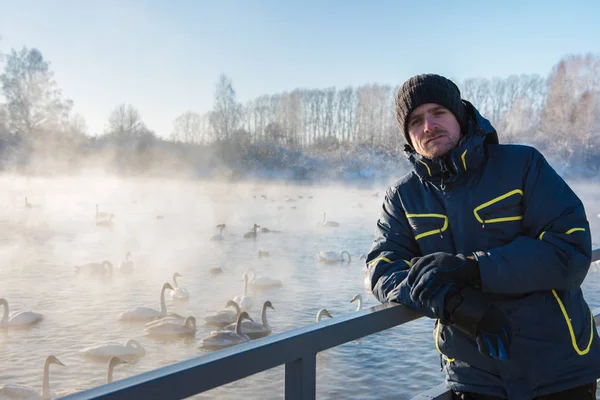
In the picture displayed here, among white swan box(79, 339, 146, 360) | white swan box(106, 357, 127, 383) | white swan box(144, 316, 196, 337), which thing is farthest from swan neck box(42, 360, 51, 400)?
white swan box(144, 316, 196, 337)

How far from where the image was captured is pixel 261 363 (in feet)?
4.00

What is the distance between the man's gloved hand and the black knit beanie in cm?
65

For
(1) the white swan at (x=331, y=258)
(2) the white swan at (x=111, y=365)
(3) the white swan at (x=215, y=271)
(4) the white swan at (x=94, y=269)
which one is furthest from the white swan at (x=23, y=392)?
(1) the white swan at (x=331, y=258)

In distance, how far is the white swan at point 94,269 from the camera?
464 inches

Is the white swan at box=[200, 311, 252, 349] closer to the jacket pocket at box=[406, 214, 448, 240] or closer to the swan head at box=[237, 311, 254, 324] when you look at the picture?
the swan head at box=[237, 311, 254, 324]

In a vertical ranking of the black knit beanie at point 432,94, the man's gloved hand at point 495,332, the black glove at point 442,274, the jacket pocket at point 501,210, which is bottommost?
the man's gloved hand at point 495,332

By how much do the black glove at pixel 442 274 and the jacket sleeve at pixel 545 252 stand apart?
Answer: 0.03 meters

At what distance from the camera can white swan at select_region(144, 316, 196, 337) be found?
761 cm

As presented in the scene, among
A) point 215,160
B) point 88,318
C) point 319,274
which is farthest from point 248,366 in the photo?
point 215,160

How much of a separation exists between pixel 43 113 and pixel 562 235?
36.7 metres

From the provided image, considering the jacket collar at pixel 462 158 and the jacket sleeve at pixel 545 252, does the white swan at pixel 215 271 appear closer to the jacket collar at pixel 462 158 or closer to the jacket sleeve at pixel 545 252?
the jacket collar at pixel 462 158

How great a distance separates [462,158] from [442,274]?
0.39 m

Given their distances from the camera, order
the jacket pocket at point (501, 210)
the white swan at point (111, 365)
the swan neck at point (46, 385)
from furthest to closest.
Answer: the white swan at point (111, 365)
the swan neck at point (46, 385)
the jacket pocket at point (501, 210)

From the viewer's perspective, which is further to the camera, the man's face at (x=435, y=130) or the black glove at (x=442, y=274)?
the man's face at (x=435, y=130)
